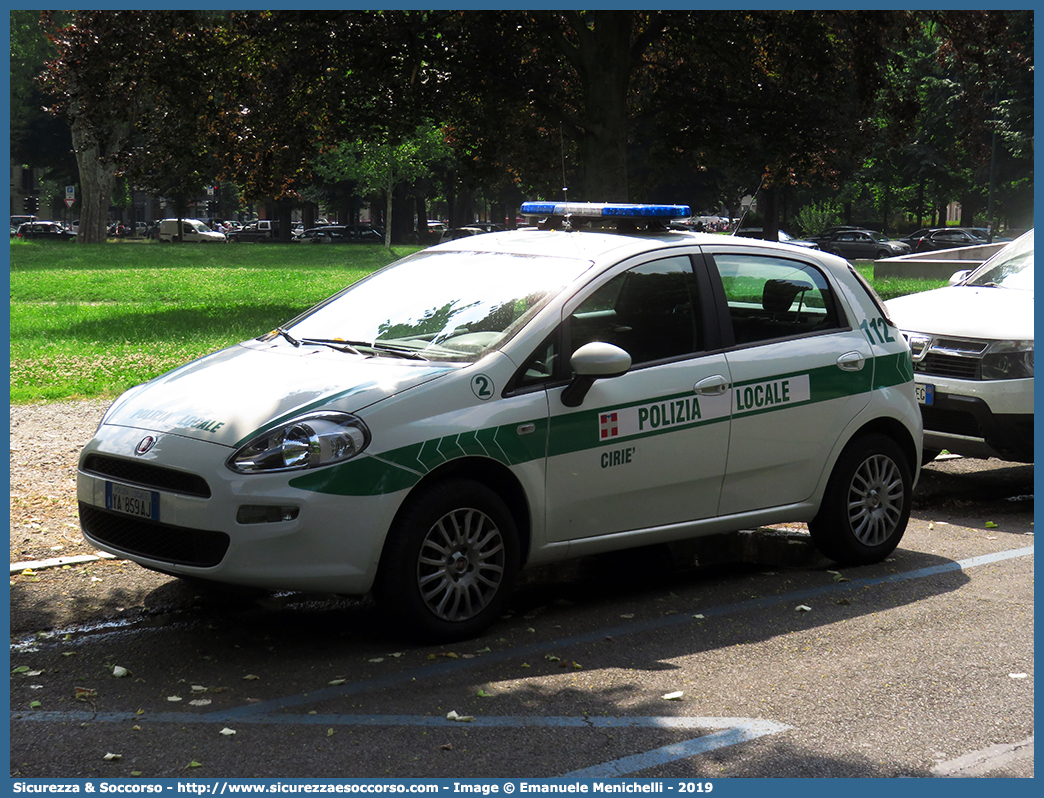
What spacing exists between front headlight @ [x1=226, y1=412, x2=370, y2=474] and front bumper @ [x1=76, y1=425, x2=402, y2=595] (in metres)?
0.06

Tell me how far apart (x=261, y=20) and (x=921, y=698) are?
16.4m

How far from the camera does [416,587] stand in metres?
5.37

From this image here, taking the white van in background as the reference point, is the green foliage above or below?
above

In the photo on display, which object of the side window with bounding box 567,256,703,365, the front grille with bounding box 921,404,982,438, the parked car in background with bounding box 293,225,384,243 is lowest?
the front grille with bounding box 921,404,982,438

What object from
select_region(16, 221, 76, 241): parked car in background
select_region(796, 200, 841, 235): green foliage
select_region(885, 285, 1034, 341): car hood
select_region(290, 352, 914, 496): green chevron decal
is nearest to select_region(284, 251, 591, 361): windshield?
select_region(290, 352, 914, 496): green chevron decal

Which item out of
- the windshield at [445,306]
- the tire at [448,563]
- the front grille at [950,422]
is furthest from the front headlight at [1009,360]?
the tire at [448,563]

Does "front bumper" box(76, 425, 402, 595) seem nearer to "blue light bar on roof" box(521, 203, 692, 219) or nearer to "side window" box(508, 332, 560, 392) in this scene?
"side window" box(508, 332, 560, 392)

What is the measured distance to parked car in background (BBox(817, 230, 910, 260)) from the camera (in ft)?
198

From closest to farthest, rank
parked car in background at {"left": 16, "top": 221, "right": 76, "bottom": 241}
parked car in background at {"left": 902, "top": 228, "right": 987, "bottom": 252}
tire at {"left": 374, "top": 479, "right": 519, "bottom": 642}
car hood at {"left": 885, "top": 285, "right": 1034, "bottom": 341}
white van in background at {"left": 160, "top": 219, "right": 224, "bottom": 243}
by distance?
tire at {"left": 374, "top": 479, "right": 519, "bottom": 642}, car hood at {"left": 885, "top": 285, "right": 1034, "bottom": 341}, parked car in background at {"left": 902, "top": 228, "right": 987, "bottom": 252}, white van in background at {"left": 160, "top": 219, "right": 224, "bottom": 243}, parked car in background at {"left": 16, "top": 221, "right": 76, "bottom": 241}

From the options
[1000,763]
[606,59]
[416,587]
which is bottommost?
[1000,763]

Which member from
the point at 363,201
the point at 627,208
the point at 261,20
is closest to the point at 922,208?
the point at 363,201

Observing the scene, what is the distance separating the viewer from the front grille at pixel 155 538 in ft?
16.9

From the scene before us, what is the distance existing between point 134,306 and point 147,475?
798 inches
